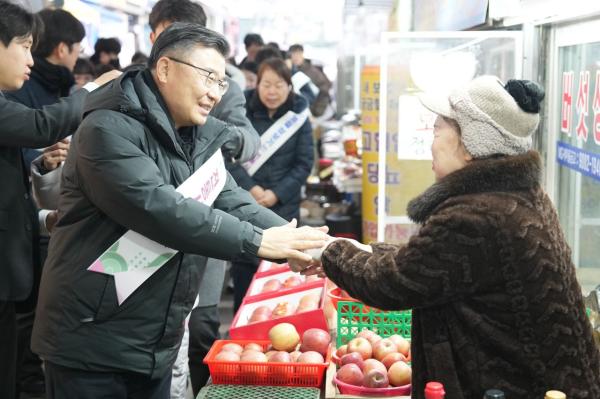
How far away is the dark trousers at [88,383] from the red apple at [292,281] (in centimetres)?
133

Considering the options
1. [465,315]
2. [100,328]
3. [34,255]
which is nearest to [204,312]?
[34,255]

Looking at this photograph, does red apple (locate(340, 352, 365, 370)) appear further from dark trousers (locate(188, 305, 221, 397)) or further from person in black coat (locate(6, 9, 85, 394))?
person in black coat (locate(6, 9, 85, 394))

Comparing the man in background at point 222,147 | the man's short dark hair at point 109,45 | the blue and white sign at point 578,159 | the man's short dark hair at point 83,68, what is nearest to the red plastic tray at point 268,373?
the man in background at point 222,147

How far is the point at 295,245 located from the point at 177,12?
62.4 inches

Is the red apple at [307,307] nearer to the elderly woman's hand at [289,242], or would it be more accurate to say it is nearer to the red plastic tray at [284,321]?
the red plastic tray at [284,321]

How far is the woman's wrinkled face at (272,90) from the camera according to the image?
5793 mm

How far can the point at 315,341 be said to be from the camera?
126 inches

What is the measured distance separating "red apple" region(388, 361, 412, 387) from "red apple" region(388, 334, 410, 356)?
0.24 meters

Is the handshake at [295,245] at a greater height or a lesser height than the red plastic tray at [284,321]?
greater

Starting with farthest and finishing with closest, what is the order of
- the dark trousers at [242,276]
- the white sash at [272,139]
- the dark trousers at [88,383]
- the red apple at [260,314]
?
the white sash at [272,139] → the dark trousers at [242,276] → the red apple at [260,314] → the dark trousers at [88,383]

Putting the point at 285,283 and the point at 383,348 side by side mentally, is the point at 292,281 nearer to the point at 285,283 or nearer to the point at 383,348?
the point at 285,283

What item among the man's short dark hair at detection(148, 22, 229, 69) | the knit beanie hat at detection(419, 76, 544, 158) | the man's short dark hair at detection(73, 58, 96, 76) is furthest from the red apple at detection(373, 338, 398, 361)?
the man's short dark hair at detection(73, 58, 96, 76)

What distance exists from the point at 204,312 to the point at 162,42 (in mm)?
1724

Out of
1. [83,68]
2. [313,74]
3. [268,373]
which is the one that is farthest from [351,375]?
[313,74]
